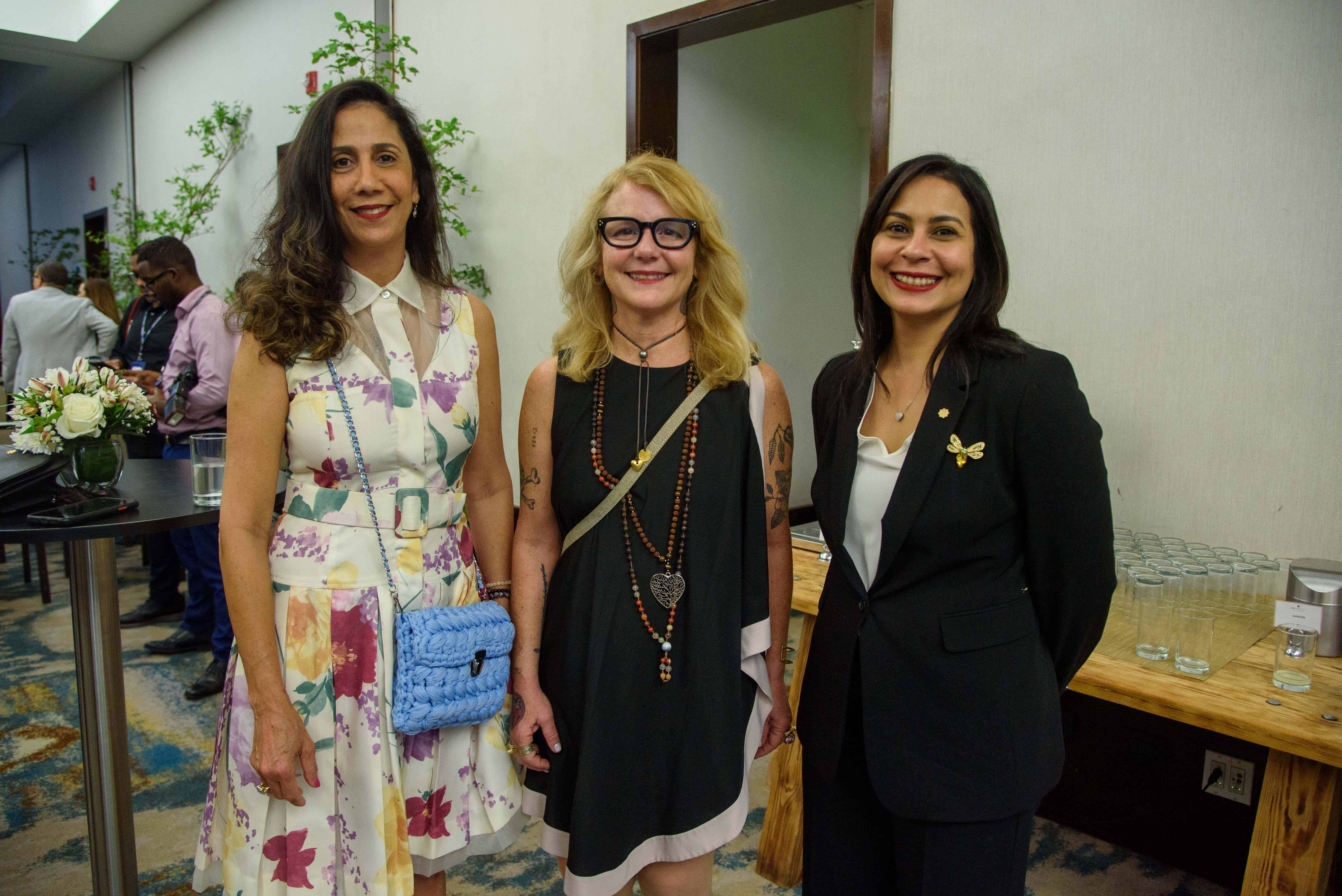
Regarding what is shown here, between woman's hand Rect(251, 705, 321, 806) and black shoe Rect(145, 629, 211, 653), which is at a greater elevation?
woman's hand Rect(251, 705, 321, 806)

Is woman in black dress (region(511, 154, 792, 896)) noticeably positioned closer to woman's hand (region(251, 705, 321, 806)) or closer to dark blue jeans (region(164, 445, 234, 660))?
woman's hand (region(251, 705, 321, 806))

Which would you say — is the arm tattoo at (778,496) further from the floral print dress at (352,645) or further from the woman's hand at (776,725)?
the floral print dress at (352,645)

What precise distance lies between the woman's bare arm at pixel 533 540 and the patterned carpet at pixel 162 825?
1106 mm

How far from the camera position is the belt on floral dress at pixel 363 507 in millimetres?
1392

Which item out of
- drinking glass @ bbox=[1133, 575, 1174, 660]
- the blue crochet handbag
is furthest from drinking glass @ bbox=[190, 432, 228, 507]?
drinking glass @ bbox=[1133, 575, 1174, 660]

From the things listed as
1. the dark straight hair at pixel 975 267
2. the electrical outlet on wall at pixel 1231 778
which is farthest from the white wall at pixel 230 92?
the electrical outlet on wall at pixel 1231 778

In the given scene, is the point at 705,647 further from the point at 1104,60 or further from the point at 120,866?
the point at 1104,60

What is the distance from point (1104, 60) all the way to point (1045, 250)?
54cm

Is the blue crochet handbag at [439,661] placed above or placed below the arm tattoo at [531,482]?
below

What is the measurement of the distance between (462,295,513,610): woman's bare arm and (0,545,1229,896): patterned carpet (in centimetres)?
119

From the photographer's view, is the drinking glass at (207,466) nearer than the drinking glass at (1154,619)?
No

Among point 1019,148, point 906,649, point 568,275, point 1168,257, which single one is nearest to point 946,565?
point 906,649

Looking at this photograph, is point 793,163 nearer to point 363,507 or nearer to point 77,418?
point 77,418

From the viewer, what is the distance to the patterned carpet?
2383mm
